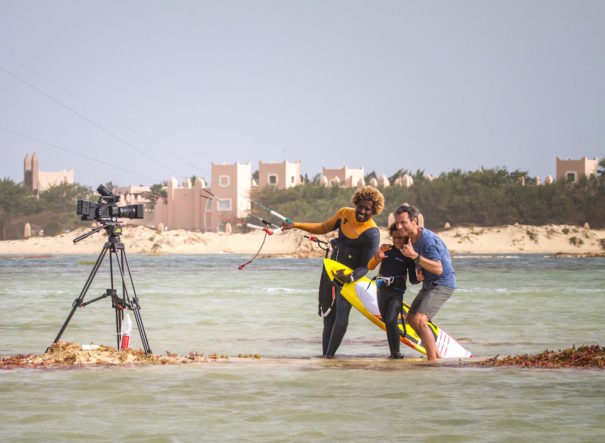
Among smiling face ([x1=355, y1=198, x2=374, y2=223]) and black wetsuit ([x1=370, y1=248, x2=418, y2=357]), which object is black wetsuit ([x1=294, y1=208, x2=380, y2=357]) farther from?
black wetsuit ([x1=370, y1=248, x2=418, y2=357])

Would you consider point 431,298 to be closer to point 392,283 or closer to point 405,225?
point 392,283

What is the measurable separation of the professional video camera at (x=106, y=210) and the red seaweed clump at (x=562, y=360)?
12.8ft

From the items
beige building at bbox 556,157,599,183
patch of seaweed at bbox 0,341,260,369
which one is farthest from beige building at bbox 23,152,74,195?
patch of seaweed at bbox 0,341,260,369

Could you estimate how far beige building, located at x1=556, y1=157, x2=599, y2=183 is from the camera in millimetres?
97688

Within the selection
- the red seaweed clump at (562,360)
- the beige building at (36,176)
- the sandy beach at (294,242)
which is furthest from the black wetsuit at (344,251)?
the beige building at (36,176)

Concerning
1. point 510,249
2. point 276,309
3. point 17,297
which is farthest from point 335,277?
point 510,249

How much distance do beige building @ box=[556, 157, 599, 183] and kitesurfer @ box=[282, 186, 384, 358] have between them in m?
90.3

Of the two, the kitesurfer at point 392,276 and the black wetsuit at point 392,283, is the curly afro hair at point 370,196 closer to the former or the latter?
the kitesurfer at point 392,276

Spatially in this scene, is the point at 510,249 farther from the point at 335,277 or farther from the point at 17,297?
the point at 335,277

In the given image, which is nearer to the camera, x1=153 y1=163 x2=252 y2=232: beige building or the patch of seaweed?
the patch of seaweed

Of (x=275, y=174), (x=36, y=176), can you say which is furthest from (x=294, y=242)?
(x=36, y=176)

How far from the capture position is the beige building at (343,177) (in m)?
102

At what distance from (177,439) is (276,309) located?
13434mm

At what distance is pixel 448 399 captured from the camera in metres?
8.12
